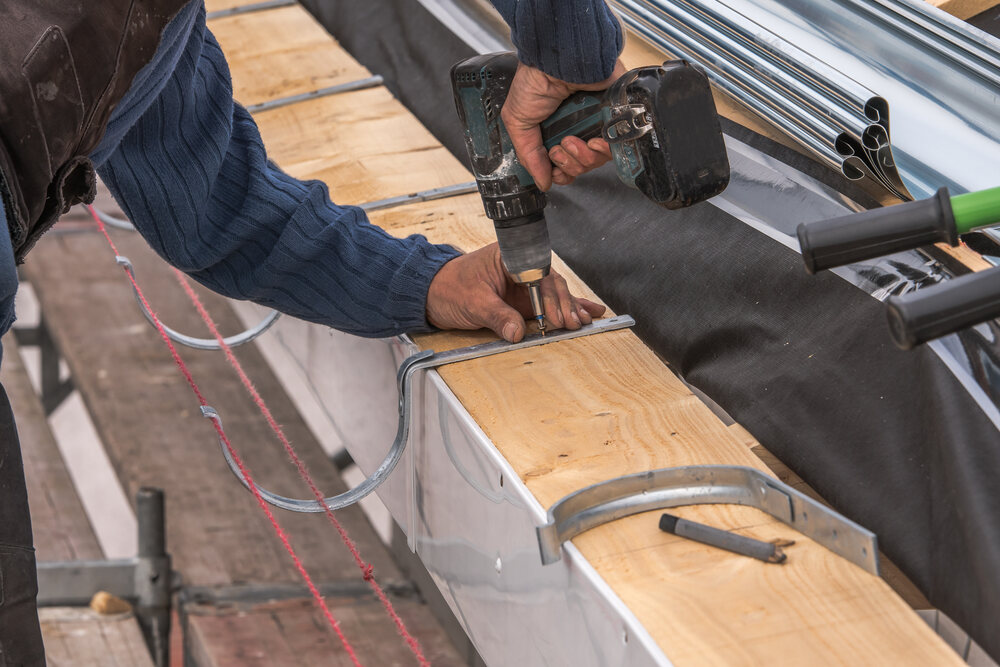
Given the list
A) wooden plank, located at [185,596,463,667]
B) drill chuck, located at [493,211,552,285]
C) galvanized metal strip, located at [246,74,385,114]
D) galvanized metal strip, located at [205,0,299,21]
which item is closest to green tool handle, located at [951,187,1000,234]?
drill chuck, located at [493,211,552,285]

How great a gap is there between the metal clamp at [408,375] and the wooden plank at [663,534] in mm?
18

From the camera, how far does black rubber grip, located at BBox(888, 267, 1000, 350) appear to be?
73cm

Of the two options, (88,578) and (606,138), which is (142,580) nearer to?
(88,578)

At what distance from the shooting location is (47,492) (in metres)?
3.49

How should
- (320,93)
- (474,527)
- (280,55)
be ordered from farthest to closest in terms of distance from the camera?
(280,55), (320,93), (474,527)

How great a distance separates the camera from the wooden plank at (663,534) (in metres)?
0.96

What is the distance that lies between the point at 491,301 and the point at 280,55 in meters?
1.31

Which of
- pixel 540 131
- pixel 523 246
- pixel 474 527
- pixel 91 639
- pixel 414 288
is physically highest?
pixel 540 131

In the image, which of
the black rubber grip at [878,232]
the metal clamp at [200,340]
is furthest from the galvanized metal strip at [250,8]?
the black rubber grip at [878,232]

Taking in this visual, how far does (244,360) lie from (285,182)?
2.62 m

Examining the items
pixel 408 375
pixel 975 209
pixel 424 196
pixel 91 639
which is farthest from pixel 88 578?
pixel 975 209

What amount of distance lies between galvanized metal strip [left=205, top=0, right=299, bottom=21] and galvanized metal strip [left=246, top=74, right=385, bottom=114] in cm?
58

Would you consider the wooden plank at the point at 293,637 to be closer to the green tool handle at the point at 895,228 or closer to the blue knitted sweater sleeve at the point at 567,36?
the blue knitted sweater sleeve at the point at 567,36

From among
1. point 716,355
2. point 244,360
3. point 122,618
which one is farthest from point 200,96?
point 244,360
